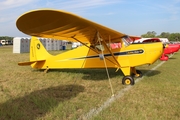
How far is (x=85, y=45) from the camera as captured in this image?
7016 mm

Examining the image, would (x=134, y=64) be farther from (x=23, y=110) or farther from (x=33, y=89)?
(x=23, y=110)

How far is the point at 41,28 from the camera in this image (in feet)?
17.4

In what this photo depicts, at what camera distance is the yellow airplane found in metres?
4.62

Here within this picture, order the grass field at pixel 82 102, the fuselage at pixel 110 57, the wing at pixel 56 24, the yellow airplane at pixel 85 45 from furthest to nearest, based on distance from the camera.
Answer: the fuselage at pixel 110 57, the yellow airplane at pixel 85 45, the wing at pixel 56 24, the grass field at pixel 82 102

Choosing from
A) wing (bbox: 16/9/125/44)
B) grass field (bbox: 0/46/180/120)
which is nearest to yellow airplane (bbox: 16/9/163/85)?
wing (bbox: 16/9/125/44)

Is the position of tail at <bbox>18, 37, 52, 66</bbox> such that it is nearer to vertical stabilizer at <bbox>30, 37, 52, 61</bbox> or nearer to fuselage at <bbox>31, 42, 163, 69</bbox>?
vertical stabilizer at <bbox>30, 37, 52, 61</bbox>

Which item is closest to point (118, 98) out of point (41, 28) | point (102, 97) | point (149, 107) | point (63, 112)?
point (102, 97)

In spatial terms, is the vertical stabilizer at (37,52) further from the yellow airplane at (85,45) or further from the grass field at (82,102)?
the grass field at (82,102)

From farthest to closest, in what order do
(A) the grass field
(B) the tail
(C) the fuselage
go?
(B) the tail, (C) the fuselage, (A) the grass field

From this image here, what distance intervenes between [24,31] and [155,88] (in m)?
4.19

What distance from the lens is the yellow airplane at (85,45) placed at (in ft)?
15.2

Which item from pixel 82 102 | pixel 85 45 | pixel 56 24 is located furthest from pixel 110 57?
pixel 82 102

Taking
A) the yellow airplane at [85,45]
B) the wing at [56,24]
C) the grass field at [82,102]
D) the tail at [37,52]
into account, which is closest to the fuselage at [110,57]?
the yellow airplane at [85,45]

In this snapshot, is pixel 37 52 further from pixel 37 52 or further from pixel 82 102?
pixel 82 102
